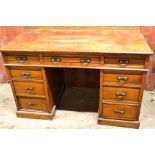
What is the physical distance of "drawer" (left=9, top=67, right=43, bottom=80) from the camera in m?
1.84

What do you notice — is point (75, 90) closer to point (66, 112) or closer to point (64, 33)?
point (66, 112)

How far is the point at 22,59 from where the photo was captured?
1787mm

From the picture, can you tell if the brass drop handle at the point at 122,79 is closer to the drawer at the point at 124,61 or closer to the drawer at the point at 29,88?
the drawer at the point at 124,61

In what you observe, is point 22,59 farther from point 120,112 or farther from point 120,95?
point 120,112

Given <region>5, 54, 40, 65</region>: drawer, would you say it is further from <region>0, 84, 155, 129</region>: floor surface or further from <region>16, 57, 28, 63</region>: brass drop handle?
<region>0, 84, 155, 129</region>: floor surface

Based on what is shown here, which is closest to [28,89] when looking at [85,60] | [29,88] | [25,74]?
[29,88]

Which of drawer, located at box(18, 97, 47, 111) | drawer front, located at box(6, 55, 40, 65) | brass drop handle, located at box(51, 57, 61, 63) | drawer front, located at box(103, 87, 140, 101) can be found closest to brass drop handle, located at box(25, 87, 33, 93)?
drawer, located at box(18, 97, 47, 111)

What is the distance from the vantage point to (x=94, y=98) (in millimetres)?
2449

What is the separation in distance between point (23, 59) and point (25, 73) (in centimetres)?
15

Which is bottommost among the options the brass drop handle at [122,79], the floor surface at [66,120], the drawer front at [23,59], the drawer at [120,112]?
the floor surface at [66,120]

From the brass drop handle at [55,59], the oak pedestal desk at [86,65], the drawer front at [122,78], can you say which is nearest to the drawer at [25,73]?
the oak pedestal desk at [86,65]

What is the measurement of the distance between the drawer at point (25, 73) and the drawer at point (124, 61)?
683mm

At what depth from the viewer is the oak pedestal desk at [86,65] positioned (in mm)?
1638

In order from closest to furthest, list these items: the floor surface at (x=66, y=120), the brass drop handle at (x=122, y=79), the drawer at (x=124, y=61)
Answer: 1. the drawer at (x=124, y=61)
2. the brass drop handle at (x=122, y=79)
3. the floor surface at (x=66, y=120)
